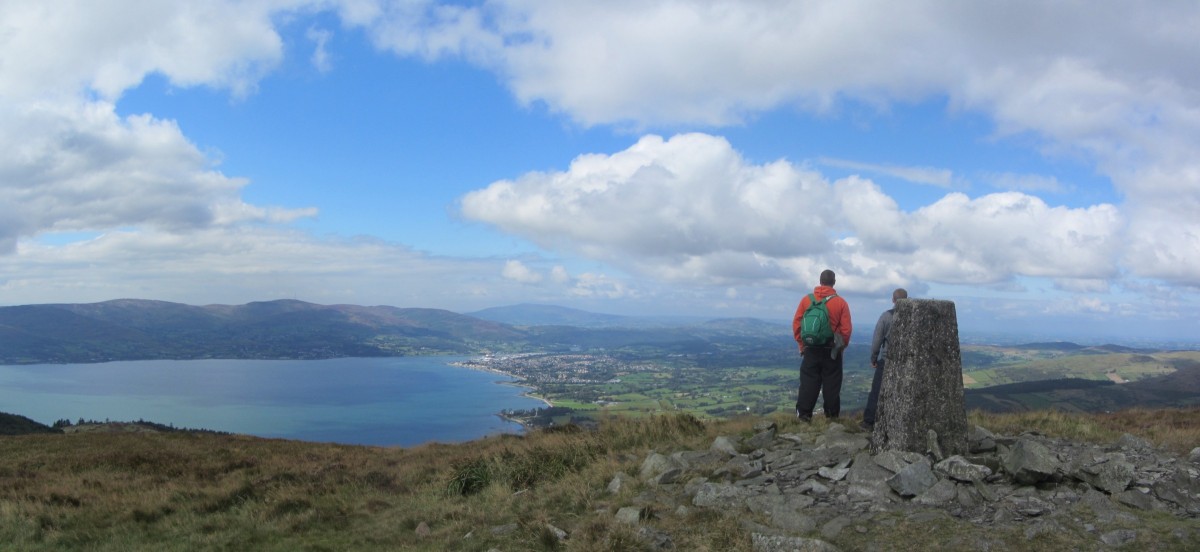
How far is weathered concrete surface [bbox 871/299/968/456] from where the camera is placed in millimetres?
8594

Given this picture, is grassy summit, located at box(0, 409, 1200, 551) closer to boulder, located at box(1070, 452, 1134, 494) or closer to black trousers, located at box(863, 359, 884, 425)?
boulder, located at box(1070, 452, 1134, 494)

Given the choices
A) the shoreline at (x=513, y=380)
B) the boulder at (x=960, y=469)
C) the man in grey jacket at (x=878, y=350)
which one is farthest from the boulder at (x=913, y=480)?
the shoreline at (x=513, y=380)

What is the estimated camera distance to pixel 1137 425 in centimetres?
1338

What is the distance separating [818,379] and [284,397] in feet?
332

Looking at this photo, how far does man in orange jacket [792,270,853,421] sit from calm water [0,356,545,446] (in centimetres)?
2762

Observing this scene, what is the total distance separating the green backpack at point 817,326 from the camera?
10.8 meters

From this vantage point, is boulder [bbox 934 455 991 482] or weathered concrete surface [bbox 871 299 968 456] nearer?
boulder [bbox 934 455 991 482]

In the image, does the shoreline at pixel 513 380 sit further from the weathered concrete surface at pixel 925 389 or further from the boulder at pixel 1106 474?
the boulder at pixel 1106 474

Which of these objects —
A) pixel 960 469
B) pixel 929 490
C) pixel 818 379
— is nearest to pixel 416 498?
pixel 818 379

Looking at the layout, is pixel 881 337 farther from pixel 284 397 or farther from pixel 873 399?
pixel 284 397

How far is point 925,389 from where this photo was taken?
8.66 meters

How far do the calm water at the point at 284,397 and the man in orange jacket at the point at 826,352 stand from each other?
90.6ft

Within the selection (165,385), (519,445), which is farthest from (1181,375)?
(165,385)

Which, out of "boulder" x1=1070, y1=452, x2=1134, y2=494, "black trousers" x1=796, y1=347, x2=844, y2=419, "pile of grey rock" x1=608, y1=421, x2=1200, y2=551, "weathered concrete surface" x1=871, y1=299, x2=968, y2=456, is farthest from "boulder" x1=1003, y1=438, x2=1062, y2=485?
"black trousers" x1=796, y1=347, x2=844, y2=419
